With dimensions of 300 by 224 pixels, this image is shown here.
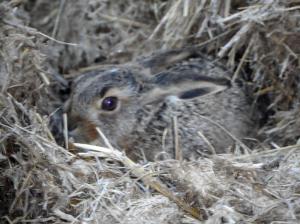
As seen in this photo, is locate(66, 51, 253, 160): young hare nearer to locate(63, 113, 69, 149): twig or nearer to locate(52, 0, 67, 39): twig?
locate(63, 113, 69, 149): twig

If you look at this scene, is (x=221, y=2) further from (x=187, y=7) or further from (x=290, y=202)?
(x=290, y=202)

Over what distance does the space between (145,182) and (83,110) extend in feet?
3.17

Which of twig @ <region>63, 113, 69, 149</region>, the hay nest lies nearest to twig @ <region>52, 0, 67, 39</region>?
the hay nest

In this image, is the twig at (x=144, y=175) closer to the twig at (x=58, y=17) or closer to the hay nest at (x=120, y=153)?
the hay nest at (x=120, y=153)

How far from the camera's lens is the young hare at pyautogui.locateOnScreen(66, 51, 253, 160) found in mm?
4672

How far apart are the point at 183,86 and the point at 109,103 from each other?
0.52m

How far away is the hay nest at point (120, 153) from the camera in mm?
3705

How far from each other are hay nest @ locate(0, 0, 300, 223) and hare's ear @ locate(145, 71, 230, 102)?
0.31 m

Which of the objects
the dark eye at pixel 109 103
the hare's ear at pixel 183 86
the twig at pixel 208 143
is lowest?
the twig at pixel 208 143

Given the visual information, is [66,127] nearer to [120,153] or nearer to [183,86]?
[120,153]

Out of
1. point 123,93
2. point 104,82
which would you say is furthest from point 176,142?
point 104,82

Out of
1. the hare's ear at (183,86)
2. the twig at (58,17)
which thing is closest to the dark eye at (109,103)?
the hare's ear at (183,86)

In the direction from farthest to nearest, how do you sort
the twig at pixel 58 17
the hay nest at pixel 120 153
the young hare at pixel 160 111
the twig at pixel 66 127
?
the twig at pixel 58 17 → the young hare at pixel 160 111 → the twig at pixel 66 127 → the hay nest at pixel 120 153

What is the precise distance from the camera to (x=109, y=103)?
4.70 metres
